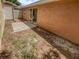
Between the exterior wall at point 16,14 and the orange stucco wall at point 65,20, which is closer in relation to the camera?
the orange stucco wall at point 65,20

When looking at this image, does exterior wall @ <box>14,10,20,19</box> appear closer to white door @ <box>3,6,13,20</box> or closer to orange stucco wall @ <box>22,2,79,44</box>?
white door @ <box>3,6,13,20</box>

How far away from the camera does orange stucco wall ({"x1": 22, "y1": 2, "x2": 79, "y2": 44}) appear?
6.21 meters

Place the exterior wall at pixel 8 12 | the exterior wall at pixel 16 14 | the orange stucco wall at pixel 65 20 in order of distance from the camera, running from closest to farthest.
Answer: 1. the orange stucco wall at pixel 65 20
2. the exterior wall at pixel 8 12
3. the exterior wall at pixel 16 14

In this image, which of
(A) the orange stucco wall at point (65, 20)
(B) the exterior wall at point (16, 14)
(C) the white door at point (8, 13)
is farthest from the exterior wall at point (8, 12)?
(A) the orange stucco wall at point (65, 20)

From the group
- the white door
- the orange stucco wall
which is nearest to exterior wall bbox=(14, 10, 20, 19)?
the white door

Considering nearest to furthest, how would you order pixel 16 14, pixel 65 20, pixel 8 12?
pixel 65 20, pixel 8 12, pixel 16 14

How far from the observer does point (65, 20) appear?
23.6 ft

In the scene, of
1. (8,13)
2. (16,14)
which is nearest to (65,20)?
(8,13)

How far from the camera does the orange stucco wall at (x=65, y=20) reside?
6214 mm

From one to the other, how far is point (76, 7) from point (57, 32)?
2.67 metres

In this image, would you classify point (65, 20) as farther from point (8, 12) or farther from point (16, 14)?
point (16, 14)

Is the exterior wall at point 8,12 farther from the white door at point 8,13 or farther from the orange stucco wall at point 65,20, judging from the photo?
the orange stucco wall at point 65,20

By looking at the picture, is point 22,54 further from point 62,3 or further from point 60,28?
point 62,3

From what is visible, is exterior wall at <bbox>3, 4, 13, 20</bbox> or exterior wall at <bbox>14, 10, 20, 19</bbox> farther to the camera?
exterior wall at <bbox>14, 10, 20, 19</bbox>
